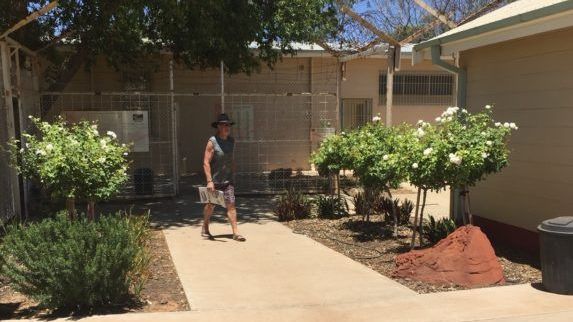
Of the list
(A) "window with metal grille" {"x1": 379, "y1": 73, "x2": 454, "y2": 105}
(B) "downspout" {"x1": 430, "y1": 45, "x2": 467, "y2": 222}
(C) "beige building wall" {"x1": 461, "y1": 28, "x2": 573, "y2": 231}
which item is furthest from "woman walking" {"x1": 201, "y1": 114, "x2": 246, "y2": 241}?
(A) "window with metal grille" {"x1": 379, "y1": 73, "x2": 454, "y2": 105}

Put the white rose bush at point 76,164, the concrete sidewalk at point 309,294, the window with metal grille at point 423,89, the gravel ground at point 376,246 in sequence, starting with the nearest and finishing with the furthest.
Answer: the concrete sidewalk at point 309,294, the white rose bush at point 76,164, the gravel ground at point 376,246, the window with metal grille at point 423,89

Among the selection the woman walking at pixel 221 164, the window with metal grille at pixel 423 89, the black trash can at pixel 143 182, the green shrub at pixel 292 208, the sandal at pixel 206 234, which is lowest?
the sandal at pixel 206 234

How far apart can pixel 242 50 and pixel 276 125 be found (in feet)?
18.2

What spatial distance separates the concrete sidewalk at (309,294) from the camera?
485cm

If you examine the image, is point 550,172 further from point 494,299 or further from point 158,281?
point 158,281

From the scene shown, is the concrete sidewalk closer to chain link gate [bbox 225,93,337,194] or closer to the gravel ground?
the gravel ground

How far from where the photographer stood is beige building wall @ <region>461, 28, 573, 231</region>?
21.8 feet

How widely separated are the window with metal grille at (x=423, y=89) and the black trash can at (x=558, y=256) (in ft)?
42.1

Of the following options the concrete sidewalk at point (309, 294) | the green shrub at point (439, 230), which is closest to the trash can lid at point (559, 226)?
the concrete sidewalk at point (309, 294)

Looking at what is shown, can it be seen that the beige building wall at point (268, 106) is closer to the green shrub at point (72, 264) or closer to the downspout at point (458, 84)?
the downspout at point (458, 84)

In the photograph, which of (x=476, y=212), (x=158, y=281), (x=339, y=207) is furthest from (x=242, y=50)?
(x=158, y=281)

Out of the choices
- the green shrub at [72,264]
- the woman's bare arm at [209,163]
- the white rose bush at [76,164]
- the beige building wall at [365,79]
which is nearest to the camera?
the green shrub at [72,264]

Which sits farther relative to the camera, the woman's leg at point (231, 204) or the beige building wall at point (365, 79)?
the beige building wall at point (365, 79)

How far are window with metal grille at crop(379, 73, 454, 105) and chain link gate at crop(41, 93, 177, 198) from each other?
7501mm
